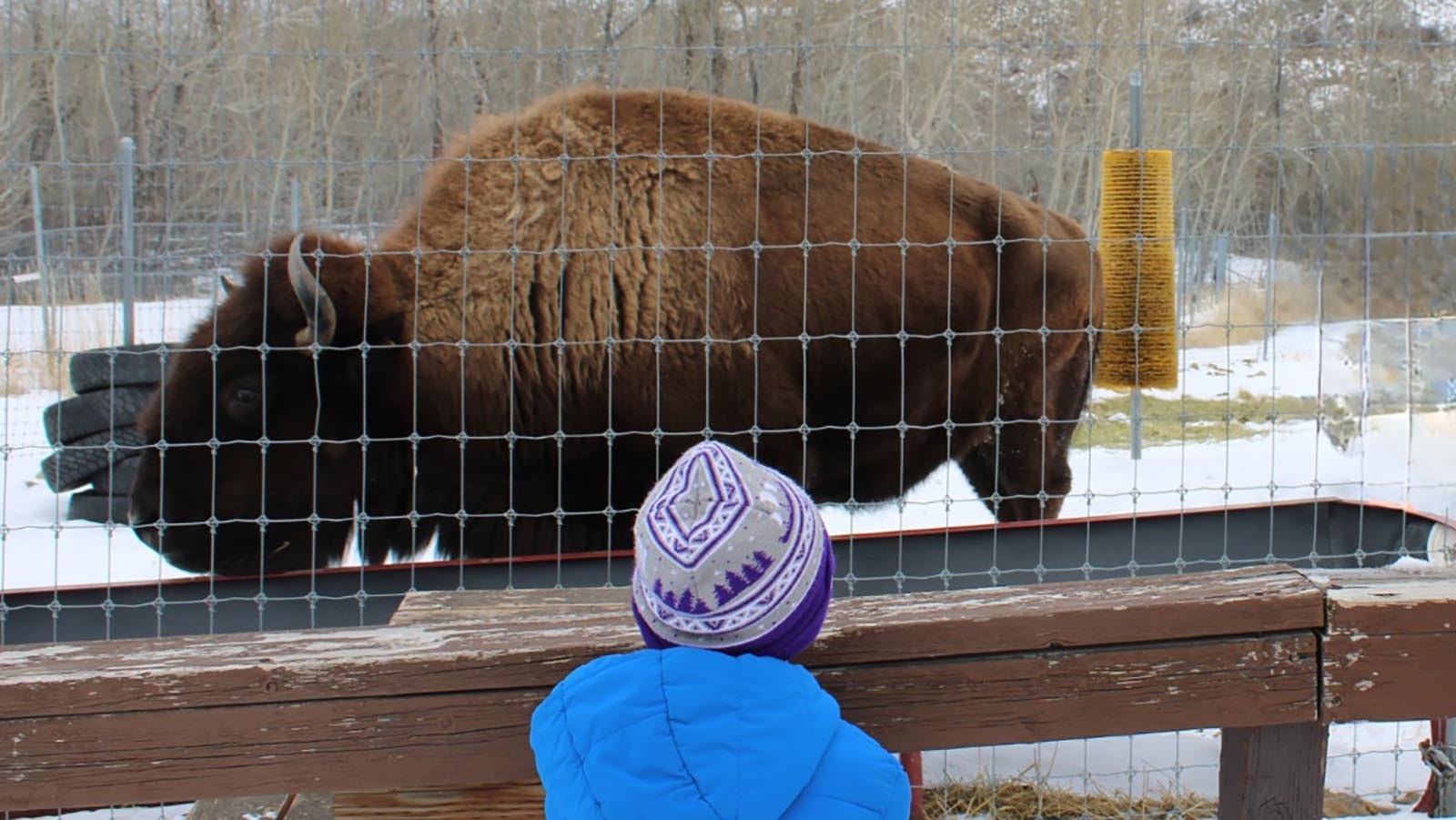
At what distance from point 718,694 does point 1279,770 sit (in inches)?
46.0

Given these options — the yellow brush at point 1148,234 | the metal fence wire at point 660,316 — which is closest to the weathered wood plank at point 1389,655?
the metal fence wire at point 660,316

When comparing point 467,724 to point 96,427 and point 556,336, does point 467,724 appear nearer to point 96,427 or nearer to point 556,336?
point 556,336

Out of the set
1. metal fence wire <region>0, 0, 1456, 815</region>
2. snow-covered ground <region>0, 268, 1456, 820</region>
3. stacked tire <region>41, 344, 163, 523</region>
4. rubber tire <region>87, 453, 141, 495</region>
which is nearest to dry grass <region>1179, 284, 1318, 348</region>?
metal fence wire <region>0, 0, 1456, 815</region>

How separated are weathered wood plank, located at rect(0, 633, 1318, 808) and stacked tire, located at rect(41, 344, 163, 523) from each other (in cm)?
337

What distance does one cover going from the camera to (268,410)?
4.33 meters

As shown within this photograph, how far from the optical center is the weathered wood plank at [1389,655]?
6.29 ft

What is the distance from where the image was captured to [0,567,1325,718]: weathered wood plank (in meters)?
1.75

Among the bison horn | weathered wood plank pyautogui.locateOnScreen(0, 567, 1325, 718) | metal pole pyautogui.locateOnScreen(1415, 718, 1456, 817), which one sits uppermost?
the bison horn

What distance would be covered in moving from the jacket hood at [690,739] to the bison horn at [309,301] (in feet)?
9.98

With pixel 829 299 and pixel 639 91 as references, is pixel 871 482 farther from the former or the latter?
pixel 639 91

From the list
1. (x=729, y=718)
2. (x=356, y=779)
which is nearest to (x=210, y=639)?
(x=356, y=779)

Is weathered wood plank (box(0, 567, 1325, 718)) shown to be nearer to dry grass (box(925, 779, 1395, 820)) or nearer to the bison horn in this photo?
dry grass (box(925, 779, 1395, 820))

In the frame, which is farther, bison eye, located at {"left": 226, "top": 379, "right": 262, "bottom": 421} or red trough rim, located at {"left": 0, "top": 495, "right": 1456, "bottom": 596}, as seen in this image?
bison eye, located at {"left": 226, "top": 379, "right": 262, "bottom": 421}

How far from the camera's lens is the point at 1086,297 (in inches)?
202
